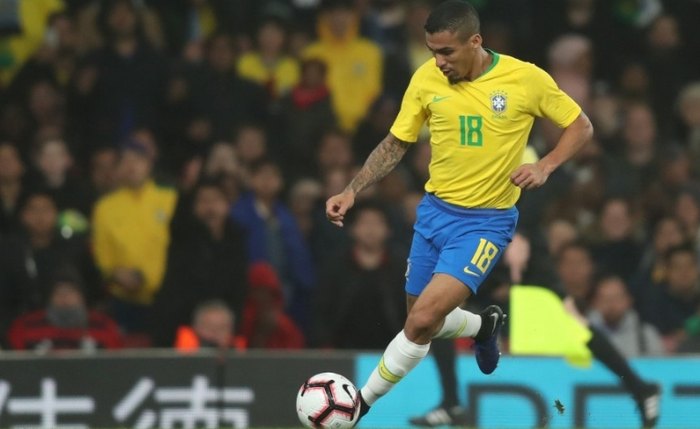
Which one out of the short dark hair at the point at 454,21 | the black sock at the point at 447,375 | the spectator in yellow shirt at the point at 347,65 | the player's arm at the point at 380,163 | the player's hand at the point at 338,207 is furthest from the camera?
the spectator in yellow shirt at the point at 347,65

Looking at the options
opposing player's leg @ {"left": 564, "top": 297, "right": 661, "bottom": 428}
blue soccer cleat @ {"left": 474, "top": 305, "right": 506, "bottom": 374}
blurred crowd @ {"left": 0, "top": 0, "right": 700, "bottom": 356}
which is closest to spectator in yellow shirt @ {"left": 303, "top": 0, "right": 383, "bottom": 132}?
blurred crowd @ {"left": 0, "top": 0, "right": 700, "bottom": 356}

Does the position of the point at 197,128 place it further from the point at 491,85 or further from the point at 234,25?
the point at 491,85

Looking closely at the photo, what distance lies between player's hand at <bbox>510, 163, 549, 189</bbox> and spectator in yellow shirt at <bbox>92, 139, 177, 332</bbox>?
484cm

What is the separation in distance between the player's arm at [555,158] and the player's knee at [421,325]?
2.49ft

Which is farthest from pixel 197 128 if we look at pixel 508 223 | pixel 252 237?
pixel 508 223

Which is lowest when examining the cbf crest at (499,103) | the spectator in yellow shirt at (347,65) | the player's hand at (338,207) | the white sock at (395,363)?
the white sock at (395,363)

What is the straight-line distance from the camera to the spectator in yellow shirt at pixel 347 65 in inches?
577

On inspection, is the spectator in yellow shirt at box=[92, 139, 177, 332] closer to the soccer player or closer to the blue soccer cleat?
the blue soccer cleat

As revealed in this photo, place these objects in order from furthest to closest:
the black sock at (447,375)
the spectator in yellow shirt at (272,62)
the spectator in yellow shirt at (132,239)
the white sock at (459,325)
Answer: the spectator in yellow shirt at (272,62) → the spectator in yellow shirt at (132,239) → the black sock at (447,375) → the white sock at (459,325)

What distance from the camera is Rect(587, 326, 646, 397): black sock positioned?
10898 millimetres

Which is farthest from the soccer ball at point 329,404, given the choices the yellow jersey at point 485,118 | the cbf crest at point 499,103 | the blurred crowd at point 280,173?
the blurred crowd at point 280,173

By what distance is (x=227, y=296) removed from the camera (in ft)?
39.9

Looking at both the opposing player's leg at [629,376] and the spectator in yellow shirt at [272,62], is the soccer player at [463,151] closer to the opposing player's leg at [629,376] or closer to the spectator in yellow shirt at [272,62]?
the opposing player's leg at [629,376]

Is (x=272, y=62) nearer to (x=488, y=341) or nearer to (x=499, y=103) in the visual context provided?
(x=488, y=341)
